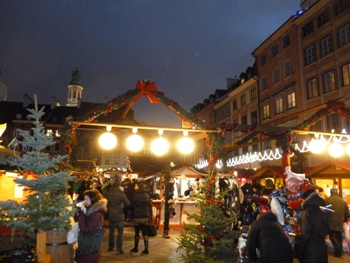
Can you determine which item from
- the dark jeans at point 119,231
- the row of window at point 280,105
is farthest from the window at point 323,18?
the dark jeans at point 119,231

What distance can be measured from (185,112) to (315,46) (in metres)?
21.5

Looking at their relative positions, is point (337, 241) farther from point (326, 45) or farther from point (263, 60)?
point (263, 60)

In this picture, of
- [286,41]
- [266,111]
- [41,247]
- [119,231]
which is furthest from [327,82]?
[41,247]

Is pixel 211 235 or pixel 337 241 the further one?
pixel 337 241

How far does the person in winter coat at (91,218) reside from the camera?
16.2ft

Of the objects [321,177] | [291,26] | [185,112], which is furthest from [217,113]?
[185,112]

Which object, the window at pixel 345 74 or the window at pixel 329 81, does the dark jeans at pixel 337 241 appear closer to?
the window at pixel 345 74

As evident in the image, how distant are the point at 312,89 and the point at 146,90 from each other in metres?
21.4

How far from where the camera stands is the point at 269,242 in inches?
159

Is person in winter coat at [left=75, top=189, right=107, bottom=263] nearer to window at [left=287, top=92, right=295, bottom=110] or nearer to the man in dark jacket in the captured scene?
the man in dark jacket

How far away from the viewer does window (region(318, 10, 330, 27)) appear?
928 inches

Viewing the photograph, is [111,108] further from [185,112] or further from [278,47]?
[278,47]

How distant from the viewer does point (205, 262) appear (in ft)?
19.9

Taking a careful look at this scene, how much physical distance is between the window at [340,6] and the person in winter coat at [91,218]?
77.6ft
